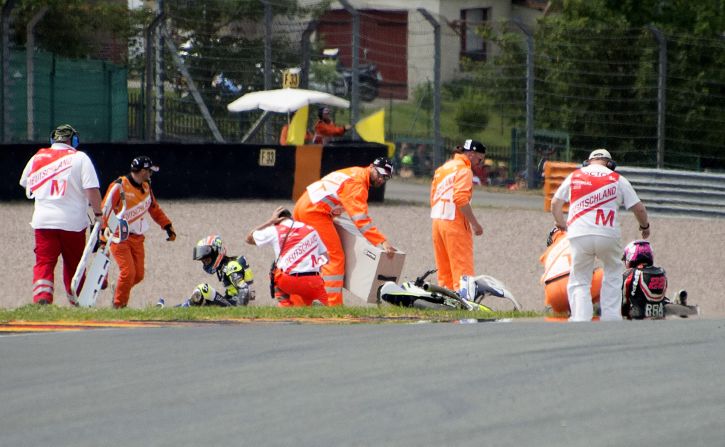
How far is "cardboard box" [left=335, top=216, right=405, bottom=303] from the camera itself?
1234cm

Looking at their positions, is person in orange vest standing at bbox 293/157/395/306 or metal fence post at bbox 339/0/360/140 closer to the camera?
person in orange vest standing at bbox 293/157/395/306

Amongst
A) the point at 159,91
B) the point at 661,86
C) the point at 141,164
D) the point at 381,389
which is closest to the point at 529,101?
the point at 661,86

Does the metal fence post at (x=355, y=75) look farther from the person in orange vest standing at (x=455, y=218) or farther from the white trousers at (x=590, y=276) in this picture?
the white trousers at (x=590, y=276)

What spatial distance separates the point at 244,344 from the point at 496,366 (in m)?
1.45

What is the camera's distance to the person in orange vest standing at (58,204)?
11367 millimetres

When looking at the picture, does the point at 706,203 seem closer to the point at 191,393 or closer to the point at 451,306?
the point at 451,306

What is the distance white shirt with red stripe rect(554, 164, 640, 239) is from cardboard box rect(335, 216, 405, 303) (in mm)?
2239

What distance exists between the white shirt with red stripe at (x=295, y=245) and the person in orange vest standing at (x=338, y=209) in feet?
1.90

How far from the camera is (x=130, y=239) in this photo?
1285cm

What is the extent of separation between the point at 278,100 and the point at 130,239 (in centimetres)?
808

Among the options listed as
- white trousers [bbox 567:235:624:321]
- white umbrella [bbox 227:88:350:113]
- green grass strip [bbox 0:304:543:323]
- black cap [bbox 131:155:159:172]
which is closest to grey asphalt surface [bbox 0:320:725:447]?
green grass strip [bbox 0:304:543:323]

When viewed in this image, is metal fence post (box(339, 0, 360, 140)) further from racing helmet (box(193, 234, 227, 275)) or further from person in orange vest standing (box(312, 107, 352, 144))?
racing helmet (box(193, 234, 227, 275))

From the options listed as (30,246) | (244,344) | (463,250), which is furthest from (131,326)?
(30,246)

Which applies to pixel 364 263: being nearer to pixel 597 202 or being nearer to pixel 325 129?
pixel 597 202
